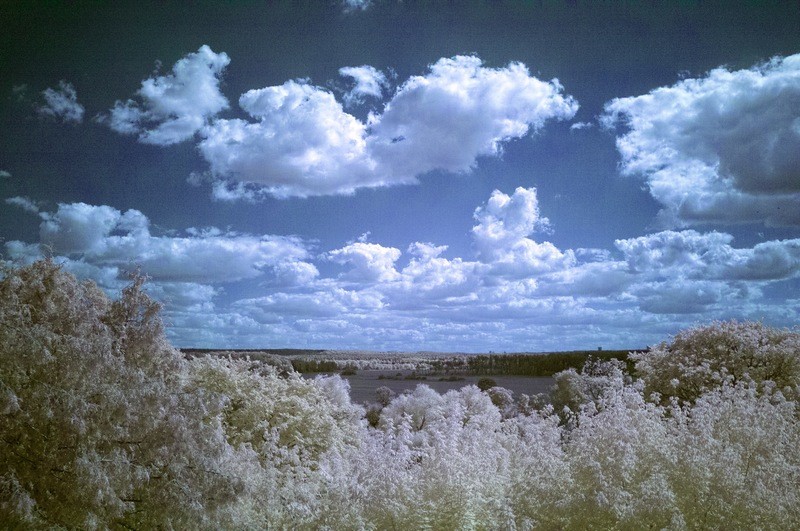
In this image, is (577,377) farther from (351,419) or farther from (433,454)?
(433,454)

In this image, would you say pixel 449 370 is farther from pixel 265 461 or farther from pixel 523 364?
pixel 265 461

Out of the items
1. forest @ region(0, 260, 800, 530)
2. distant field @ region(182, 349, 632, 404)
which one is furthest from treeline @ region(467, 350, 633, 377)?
forest @ region(0, 260, 800, 530)

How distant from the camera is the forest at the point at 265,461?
4.45 m

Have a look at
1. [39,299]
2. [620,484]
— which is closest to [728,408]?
[620,484]

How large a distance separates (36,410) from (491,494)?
385cm

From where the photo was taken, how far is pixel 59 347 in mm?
4855

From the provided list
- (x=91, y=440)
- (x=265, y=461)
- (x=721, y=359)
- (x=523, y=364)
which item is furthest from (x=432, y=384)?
(x=91, y=440)

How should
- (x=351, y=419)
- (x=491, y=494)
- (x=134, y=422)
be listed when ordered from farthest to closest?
1. (x=351, y=419)
2. (x=491, y=494)
3. (x=134, y=422)

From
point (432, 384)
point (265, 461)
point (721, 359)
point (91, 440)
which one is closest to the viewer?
point (91, 440)

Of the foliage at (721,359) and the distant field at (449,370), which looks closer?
the foliage at (721,359)

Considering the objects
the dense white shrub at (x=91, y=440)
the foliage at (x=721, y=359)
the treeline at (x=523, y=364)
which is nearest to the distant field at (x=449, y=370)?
the treeline at (x=523, y=364)

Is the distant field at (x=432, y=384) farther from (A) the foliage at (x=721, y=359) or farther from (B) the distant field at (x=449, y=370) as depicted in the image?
(A) the foliage at (x=721, y=359)

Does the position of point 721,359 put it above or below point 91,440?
above

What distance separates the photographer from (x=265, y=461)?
8.45m
